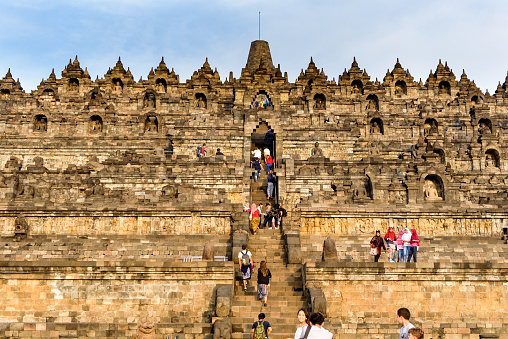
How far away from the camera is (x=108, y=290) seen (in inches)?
771

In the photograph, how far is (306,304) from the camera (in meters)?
18.4

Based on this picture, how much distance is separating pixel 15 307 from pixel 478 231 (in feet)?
66.7

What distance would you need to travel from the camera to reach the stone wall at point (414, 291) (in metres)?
19.7

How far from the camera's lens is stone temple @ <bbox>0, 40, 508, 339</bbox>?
19.3 metres

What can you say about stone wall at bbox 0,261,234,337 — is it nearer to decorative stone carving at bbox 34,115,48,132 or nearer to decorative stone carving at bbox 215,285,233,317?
decorative stone carving at bbox 215,285,233,317

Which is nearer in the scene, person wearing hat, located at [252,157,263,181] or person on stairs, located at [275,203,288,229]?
person on stairs, located at [275,203,288,229]

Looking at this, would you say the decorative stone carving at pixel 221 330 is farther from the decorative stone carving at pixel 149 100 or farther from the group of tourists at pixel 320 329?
the decorative stone carving at pixel 149 100

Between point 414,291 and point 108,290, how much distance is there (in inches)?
417

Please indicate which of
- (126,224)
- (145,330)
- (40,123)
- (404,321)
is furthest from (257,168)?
(404,321)

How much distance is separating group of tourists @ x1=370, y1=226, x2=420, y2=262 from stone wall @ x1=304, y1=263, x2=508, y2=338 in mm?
1083

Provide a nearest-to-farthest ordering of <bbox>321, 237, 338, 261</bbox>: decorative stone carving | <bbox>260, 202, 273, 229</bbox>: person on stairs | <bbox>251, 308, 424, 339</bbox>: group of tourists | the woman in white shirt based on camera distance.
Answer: <bbox>251, 308, 424, 339</bbox>: group of tourists < <bbox>321, 237, 338, 261</bbox>: decorative stone carving < the woman in white shirt < <bbox>260, 202, 273, 229</bbox>: person on stairs

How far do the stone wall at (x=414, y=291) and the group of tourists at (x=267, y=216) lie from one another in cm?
470

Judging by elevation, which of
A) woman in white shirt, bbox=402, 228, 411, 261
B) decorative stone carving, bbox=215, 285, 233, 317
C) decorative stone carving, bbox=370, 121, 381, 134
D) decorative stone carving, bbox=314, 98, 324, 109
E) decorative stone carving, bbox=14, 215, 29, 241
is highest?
decorative stone carving, bbox=314, 98, 324, 109

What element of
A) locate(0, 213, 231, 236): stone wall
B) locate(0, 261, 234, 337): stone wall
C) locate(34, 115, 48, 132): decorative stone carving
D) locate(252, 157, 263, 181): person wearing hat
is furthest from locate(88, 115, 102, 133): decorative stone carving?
locate(0, 261, 234, 337): stone wall
